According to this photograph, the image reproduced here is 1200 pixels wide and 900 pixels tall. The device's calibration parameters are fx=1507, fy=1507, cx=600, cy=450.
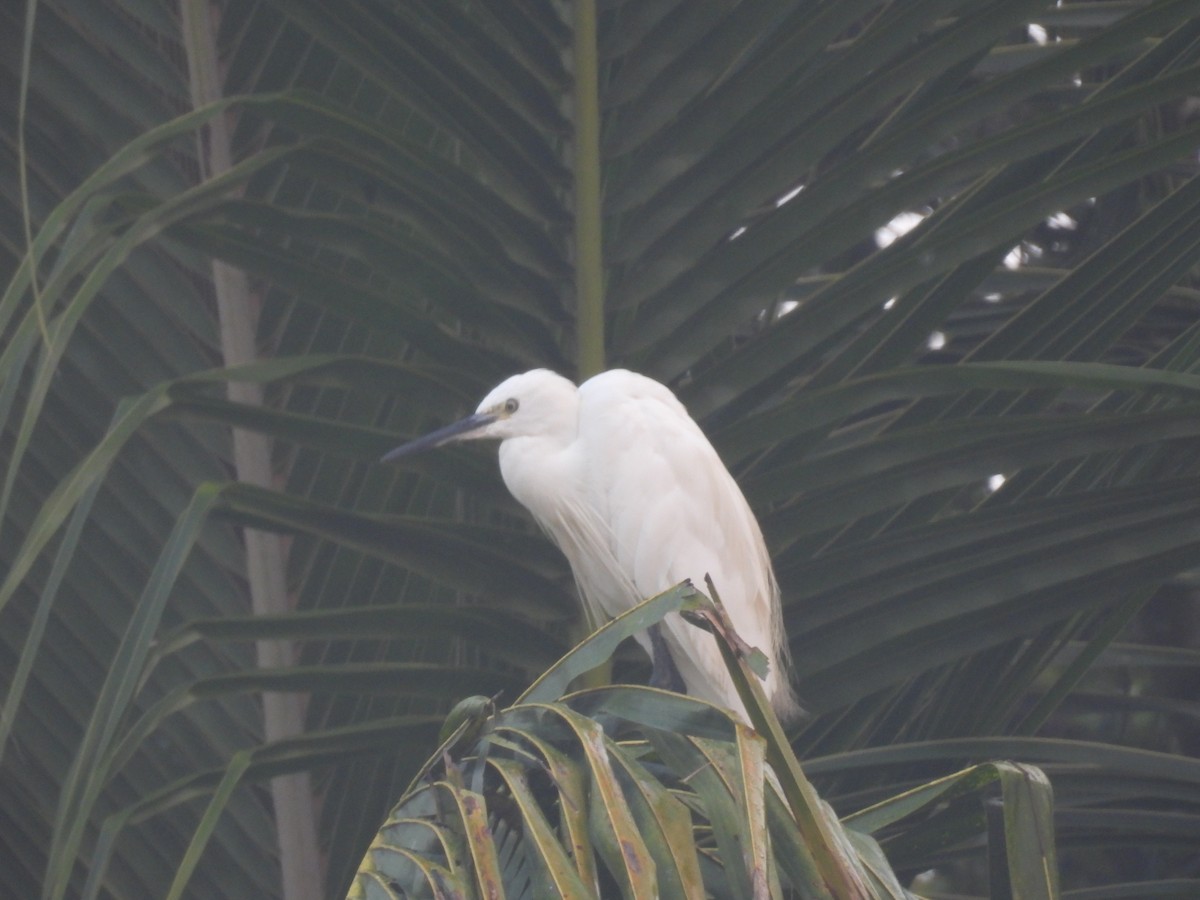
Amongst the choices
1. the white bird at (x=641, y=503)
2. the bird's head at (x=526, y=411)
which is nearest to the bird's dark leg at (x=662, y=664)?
the white bird at (x=641, y=503)

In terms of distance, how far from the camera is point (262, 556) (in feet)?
4.92

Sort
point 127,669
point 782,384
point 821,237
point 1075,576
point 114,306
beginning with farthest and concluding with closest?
1. point 114,306
2. point 782,384
3. point 821,237
4. point 1075,576
5. point 127,669

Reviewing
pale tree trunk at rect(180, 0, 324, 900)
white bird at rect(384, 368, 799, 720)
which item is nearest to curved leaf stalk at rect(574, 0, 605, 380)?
pale tree trunk at rect(180, 0, 324, 900)

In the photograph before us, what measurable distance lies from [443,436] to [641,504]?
483 millimetres

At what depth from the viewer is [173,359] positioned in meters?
1.54

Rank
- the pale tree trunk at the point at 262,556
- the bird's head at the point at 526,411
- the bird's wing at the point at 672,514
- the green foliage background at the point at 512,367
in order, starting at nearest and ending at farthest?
the green foliage background at the point at 512,367, the pale tree trunk at the point at 262,556, the bird's head at the point at 526,411, the bird's wing at the point at 672,514

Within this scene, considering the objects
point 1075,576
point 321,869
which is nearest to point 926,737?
point 1075,576

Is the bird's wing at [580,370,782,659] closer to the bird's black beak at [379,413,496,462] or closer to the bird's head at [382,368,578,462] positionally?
the bird's head at [382,368,578,462]

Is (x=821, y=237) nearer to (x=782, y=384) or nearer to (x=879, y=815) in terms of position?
(x=782, y=384)

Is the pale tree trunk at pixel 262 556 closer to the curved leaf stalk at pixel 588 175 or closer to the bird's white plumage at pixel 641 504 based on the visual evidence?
the curved leaf stalk at pixel 588 175

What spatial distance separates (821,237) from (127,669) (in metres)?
0.68

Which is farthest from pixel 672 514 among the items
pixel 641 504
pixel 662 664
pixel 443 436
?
pixel 443 436

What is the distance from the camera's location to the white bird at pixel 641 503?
2002mm

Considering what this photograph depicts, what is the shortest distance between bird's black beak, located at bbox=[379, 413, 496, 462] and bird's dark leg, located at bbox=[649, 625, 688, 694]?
35 cm
